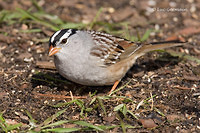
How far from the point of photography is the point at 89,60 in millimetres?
4551

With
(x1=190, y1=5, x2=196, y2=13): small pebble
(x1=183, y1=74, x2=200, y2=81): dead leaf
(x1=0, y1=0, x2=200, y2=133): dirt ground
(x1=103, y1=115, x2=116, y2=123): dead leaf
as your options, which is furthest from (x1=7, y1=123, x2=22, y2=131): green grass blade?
(x1=190, y1=5, x2=196, y2=13): small pebble

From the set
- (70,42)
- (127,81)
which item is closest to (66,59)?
(70,42)

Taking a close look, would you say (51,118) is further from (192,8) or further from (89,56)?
(192,8)

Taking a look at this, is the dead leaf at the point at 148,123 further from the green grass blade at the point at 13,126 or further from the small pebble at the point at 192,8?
the small pebble at the point at 192,8

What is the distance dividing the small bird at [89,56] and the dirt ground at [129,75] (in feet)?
1.09

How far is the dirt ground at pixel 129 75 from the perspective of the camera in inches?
172

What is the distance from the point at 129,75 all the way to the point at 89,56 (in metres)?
1.10

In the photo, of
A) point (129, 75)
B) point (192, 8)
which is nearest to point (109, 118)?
point (129, 75)

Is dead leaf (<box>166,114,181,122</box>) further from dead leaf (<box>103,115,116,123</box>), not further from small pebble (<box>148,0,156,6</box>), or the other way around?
small pebble (<box>148,0,156,6</box>)

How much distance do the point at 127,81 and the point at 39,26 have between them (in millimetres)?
2471

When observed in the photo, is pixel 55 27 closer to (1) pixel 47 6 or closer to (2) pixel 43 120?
(1) pixel 47 6

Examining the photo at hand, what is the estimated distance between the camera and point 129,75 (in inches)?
213

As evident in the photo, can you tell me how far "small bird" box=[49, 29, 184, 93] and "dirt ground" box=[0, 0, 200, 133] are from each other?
331mm

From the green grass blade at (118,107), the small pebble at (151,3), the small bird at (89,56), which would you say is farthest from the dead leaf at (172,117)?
the small pebble at (151,3)
